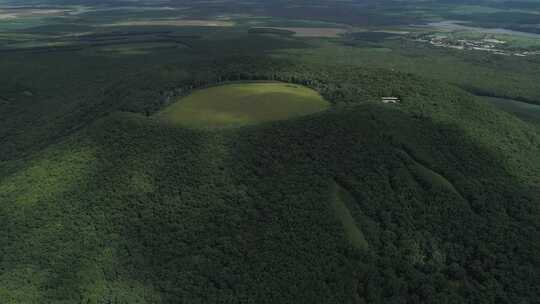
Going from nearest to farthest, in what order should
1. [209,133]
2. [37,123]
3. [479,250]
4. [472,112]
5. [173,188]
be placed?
[479,250] → [173,188] → [209,133] → [472,112] → [37,123]

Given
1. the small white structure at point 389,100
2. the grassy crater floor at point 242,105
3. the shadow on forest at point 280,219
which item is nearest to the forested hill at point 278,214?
the shadow on forest at point 280,219

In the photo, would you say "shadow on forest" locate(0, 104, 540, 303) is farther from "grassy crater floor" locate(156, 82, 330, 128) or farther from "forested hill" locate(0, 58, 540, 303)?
"grassy crater floor" locate(156, 82, 330, 128)

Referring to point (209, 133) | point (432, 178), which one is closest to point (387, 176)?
point (432, 178)

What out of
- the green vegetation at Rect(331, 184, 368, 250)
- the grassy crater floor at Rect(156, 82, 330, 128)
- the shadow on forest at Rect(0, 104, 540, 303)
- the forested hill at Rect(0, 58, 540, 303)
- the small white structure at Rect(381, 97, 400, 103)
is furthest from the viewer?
the small white structure at Rect(381, 97, 400, 103)

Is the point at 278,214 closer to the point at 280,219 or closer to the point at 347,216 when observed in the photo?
the point at 280,219

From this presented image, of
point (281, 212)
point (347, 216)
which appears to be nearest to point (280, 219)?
point (281, 212)

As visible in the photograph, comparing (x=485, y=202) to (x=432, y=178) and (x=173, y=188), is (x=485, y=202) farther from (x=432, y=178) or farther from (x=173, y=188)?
(x=173, y=188)

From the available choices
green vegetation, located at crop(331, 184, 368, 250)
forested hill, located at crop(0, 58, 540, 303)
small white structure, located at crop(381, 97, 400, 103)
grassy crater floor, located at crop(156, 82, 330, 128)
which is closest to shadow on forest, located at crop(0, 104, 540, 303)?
forested hill, located at crop(0, 58, 540, 303)

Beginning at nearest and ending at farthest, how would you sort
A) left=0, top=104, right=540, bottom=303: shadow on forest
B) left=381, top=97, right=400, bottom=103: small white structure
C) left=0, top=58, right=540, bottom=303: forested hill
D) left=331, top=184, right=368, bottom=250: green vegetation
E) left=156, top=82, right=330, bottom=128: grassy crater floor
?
left=0, top=58, right=540, bottom=303: forested hill, left=0, top=104, right=540, bottom=303: shadow on forest, left=331, top=184, right=368, bottom=250: green vegetation, left=156, top=82, right=330, bottom=128: grassy crater floor, left=381, top=97, right=400, bottom=103: small white structure
